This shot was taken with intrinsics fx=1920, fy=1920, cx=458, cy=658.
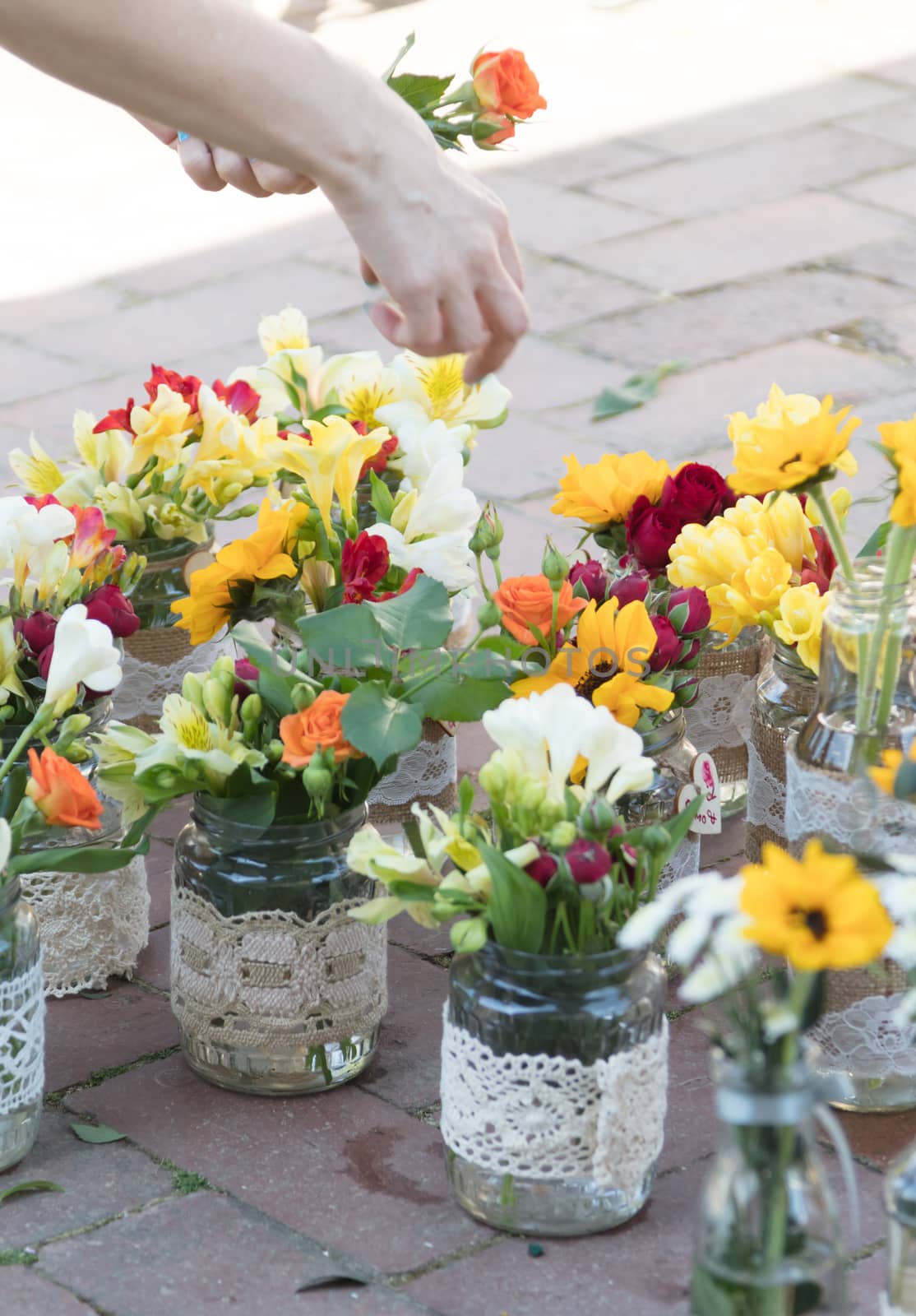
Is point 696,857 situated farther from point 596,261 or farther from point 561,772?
point 596,261

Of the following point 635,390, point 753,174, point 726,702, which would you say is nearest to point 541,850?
point 726,702

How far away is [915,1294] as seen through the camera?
3.27 feet

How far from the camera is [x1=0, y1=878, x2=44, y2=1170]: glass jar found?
1290 millimetres

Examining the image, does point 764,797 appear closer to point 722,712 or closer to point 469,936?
point 722,712

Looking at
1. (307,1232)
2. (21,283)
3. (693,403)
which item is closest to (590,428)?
(693,403)

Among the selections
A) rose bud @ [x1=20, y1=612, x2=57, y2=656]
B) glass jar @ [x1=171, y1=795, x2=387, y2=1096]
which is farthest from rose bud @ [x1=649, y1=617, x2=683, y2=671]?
rose bud @ [x1=20, y1=612, x2=57, y2=656]

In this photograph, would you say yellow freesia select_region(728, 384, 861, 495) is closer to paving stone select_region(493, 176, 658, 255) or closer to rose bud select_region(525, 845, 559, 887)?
rose bud select_region(525, 845, 559, 887)

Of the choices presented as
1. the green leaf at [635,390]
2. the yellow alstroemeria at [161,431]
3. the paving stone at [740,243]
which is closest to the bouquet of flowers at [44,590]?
the yellow alstroemeria at [161,431]

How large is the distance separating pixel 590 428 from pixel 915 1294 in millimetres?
2331

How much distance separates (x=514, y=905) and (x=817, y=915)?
12.6 inches

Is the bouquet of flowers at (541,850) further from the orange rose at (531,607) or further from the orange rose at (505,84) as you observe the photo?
the orange rose at (505,84)

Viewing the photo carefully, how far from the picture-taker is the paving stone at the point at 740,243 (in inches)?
157

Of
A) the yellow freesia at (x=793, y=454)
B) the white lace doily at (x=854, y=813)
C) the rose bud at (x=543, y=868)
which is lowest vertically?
the white lace doily at (x=854, y=813)

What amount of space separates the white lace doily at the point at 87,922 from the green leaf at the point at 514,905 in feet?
1.45
